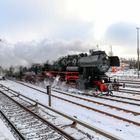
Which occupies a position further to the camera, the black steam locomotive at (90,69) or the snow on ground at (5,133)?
the black steam locomotive at (90,69)

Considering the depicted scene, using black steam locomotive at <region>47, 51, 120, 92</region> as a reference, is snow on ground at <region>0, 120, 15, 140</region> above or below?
below

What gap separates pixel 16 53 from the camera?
30625 mm

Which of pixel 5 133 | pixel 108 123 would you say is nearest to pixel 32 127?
pixel 5 133

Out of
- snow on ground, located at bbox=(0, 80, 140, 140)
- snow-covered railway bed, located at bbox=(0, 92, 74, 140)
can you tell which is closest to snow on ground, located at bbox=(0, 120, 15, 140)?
snow-covered railway bed, located at bbox=(0, 92, 74, 140)

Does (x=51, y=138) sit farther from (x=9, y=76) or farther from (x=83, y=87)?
(x=9, y=76)

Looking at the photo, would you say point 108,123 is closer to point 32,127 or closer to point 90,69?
point 32,127

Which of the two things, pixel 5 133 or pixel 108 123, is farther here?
pixel 108 123

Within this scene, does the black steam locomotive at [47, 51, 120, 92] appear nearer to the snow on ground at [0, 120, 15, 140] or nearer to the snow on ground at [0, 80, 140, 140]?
the snow on ground at [0, 80, 140, 140]

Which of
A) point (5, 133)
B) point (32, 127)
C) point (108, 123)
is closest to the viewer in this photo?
point (5, 133)

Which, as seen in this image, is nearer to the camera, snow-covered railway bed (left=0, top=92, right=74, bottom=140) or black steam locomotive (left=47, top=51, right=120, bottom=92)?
snow-covered railway bed (left=0, top=92, right=74, bottom=140)

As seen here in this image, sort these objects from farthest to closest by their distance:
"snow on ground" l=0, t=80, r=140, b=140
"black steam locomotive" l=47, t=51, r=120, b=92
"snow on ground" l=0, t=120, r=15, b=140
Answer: "black steam locomotive" l=47, t=51, r=120, b=92, "snow on ground" l=0, t=80, r=140, b=140, "snow on ground" l=0, t=120, r=15, b=140

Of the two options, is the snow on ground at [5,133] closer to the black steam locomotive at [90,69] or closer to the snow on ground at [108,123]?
the snow on ground at [108,123]

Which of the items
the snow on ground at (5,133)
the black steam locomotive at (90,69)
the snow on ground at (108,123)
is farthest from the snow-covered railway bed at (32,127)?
the black steam locomotive at (90,69)

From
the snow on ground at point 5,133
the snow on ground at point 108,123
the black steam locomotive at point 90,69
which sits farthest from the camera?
the black steam locomotive at point 90,69
